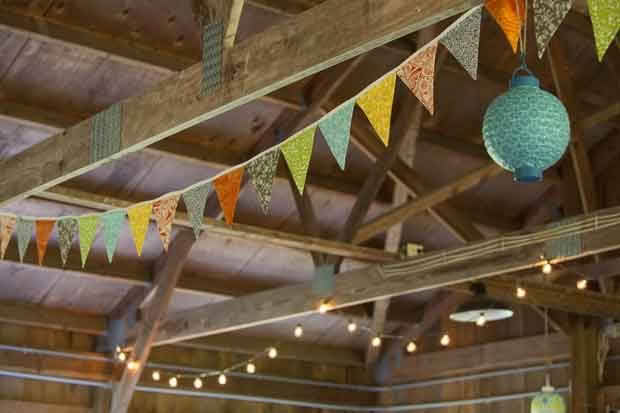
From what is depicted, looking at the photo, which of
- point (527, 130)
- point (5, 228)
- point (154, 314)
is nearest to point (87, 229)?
point (5, 228)

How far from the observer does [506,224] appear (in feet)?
33.8

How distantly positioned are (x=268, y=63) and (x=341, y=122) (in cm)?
52

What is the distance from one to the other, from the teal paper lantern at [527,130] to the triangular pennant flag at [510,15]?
19cm

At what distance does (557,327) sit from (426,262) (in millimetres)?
2293

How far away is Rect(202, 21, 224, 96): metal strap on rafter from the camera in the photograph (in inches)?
166

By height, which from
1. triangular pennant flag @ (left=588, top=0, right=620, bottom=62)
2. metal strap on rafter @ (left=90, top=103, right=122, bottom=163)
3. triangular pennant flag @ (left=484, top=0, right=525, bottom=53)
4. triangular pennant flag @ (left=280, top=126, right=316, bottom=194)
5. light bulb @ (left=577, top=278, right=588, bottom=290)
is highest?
light bulb @ (left=577, top=278, right=588, bottom=290)

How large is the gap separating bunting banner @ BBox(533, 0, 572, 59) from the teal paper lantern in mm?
302

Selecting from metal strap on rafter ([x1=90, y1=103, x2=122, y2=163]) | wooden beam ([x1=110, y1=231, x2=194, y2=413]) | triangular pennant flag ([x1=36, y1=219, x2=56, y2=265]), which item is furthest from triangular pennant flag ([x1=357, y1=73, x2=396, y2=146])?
wooden beam ([x1=110, y1=231, x2=194, y2=413])

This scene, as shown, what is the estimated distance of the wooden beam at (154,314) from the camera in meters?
9.37

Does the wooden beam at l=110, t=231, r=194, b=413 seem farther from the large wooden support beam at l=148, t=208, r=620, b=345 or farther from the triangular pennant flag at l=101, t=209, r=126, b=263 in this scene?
the triangular pennant flag at l=101, t=209, r=126, b=263

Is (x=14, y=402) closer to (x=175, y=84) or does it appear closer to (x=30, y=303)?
(x=30, y=303)

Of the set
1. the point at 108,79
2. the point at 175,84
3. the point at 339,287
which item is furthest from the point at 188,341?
the point at 175,84

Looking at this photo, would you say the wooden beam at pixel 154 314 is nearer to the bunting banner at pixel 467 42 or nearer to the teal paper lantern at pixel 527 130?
the bunting banner at pixel 467 42

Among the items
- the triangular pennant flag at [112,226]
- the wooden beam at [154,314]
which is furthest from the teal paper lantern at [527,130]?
the wooden beam at [154,314]
